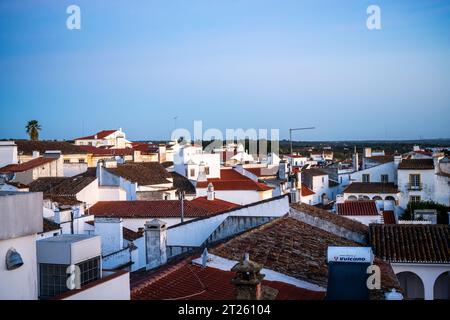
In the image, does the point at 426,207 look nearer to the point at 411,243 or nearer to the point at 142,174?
the point at 142,174

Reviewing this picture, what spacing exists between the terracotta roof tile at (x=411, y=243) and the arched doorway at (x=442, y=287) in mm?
771

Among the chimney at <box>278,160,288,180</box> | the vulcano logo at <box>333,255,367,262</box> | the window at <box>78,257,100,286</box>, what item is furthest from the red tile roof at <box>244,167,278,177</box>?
the window at <box>78,257,100,286</box>

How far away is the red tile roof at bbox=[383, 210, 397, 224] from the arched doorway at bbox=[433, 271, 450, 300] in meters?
8.05

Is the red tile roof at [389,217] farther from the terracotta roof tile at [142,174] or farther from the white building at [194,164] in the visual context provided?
the white building at [194,164]

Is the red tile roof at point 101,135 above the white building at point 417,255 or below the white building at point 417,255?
above

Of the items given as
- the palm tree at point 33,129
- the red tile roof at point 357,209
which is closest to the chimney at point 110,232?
the red tile roof at point 357,209

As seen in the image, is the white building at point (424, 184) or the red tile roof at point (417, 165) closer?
the white building at point (424, 184)

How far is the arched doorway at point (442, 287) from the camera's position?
13984mm

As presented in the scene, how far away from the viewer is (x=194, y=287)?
8281mm

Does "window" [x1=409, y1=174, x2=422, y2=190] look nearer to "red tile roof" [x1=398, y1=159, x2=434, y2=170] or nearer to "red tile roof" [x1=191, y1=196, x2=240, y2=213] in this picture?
"red tile roof" [x1=398, y1=159, x2=434, y2=170]

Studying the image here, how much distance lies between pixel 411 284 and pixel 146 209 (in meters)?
12.8
